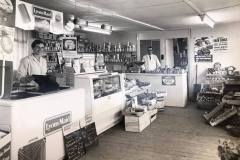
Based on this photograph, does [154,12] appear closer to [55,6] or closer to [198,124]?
[55,6]

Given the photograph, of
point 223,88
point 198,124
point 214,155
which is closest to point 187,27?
point 223,88

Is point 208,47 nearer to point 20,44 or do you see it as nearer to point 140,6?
point 140,6

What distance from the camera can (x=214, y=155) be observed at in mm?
4082

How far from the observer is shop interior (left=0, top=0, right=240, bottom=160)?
3.35 meters

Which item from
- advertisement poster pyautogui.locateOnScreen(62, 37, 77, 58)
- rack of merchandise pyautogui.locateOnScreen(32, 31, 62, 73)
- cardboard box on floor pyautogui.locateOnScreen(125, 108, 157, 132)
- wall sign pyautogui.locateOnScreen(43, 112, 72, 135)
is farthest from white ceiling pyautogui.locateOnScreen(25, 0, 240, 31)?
cardboard box on floor pyautogui.locateOnScreen(125, 108, 157, 132)

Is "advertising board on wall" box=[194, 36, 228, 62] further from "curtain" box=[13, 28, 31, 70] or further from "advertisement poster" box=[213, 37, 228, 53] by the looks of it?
"curtain" box=[13, 28, 31, 70]

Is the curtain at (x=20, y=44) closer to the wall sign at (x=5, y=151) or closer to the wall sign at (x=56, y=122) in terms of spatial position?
the wall sign at (x=56, y=122)

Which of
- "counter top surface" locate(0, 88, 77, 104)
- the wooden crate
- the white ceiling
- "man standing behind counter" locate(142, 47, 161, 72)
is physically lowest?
the wooden crate

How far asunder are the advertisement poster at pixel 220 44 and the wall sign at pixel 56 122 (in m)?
6.46

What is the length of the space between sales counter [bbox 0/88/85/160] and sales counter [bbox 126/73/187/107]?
14.9ft

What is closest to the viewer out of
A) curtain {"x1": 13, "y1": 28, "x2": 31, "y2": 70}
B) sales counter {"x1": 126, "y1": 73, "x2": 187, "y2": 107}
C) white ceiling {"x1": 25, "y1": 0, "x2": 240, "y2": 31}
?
white ceiling {"x1": 25, "y1": 0, "x2": 240, "y2": 31}

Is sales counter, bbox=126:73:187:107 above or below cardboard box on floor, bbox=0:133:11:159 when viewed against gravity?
above

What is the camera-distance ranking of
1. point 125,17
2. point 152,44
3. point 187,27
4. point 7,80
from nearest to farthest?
point 7,80
point 125,17
point 187,27
point 152,44

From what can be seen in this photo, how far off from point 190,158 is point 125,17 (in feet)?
12.5
